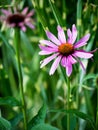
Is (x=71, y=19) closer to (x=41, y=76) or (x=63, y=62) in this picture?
(x=41, y=76)

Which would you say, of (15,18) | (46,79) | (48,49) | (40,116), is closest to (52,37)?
(48,49)

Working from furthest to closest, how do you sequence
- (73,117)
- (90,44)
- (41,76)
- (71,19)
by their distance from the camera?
(71,19) < (41,76) < (90,44) < (73,117)

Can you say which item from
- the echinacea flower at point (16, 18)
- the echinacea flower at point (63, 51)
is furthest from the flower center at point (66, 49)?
the echinacea flower at point (16, 18)

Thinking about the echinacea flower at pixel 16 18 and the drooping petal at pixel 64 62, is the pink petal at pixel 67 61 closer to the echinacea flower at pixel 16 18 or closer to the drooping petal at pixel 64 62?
the drooping petal at pixel 64 62

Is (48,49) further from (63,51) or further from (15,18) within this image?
(15,18)

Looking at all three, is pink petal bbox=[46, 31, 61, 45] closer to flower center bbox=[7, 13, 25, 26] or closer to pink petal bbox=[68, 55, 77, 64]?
pink petal bbox=[68, 55, 77, 64]

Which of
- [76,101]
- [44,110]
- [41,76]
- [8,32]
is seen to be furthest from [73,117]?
[8,32]
